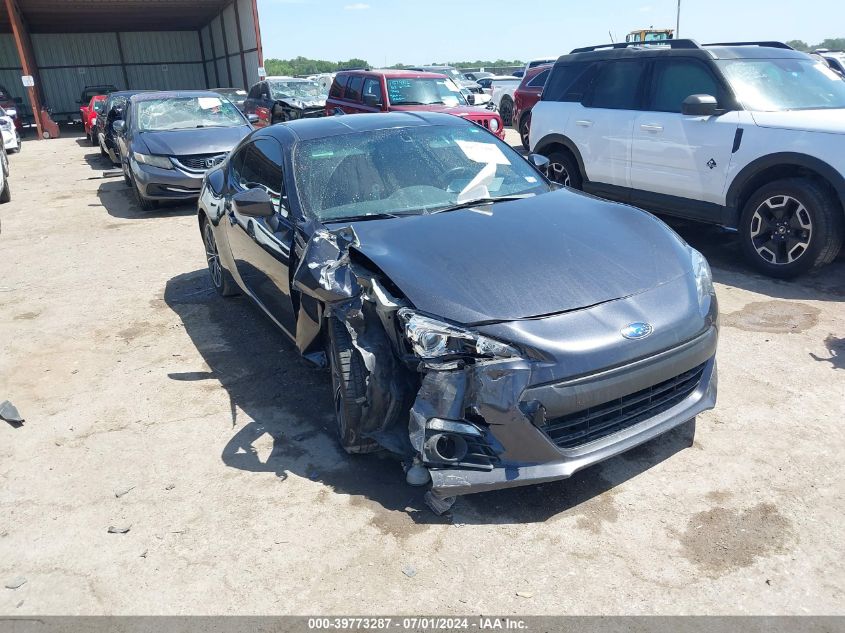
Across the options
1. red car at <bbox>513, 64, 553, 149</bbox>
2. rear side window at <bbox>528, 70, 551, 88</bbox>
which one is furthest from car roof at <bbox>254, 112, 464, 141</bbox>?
rear side window at <bbox>528, 70, 551, 88</bbox>

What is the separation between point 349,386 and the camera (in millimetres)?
3160

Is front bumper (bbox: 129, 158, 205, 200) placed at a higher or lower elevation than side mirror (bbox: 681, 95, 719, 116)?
lower

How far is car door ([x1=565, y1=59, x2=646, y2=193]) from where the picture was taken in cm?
707

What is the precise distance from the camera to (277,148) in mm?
4461

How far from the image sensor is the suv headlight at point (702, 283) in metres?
3.28

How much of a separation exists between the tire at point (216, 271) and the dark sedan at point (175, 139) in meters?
3.73

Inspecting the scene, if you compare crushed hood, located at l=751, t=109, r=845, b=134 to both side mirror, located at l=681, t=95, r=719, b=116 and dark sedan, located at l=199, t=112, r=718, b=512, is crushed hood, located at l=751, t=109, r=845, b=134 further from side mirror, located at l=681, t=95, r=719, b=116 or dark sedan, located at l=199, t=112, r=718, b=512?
dark sedan, located at l=199, t=112, r=718, b=512

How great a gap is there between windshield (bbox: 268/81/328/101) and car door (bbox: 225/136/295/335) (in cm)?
1211

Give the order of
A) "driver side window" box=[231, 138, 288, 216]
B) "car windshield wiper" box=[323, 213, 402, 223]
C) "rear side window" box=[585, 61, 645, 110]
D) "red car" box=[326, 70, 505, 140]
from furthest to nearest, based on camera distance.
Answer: "red car" box=[326, 70, 505, 140], "rear side window" box=[585, 61, 645, 110], "driver side window" box=[231, 138, 288, 216], "car windshield wiper" box=[323, 213, 402, 223]

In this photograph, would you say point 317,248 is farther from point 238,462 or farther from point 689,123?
point 689,123

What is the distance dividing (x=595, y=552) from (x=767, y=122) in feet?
15.4

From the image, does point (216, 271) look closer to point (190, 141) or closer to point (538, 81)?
point (190, 141)

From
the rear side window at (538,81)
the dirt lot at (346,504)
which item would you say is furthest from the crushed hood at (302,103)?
the dirt lot at (346,504)

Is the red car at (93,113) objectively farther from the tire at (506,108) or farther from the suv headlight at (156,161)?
the tire at (506,108)
